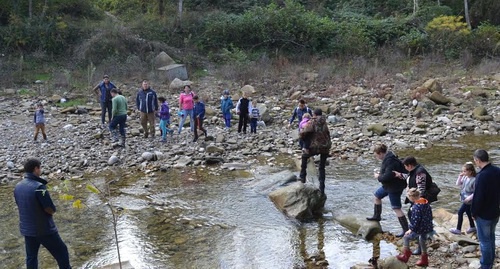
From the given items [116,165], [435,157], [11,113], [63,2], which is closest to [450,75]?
[435,157]

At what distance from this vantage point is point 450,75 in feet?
81.2

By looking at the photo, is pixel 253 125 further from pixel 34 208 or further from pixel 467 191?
pixel 34 208

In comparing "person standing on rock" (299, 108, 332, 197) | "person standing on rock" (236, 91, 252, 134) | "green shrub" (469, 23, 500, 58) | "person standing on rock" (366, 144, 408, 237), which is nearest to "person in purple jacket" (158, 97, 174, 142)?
"person standing on rock" (236, 91, 252, 134)

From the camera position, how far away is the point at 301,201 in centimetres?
945

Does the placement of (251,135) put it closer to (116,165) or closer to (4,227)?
(116,165)

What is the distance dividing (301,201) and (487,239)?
372cm

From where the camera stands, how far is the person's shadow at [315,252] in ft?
24.7

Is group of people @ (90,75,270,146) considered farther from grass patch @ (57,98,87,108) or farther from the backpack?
the backpack

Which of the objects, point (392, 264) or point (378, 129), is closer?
point (392, 264)

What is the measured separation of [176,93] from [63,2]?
37.3 feet

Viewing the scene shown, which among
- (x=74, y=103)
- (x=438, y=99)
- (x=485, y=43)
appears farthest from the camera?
(x=485, y=43)

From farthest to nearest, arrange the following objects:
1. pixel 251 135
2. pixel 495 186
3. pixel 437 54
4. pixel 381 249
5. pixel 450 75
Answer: pixel 437 54 → pixel 450 75 → pixel 251 135 → pixel 381 249 → pixel 495 186

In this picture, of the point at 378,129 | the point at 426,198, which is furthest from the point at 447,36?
the point at 426,198

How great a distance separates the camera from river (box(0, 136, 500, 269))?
790 centimetres
